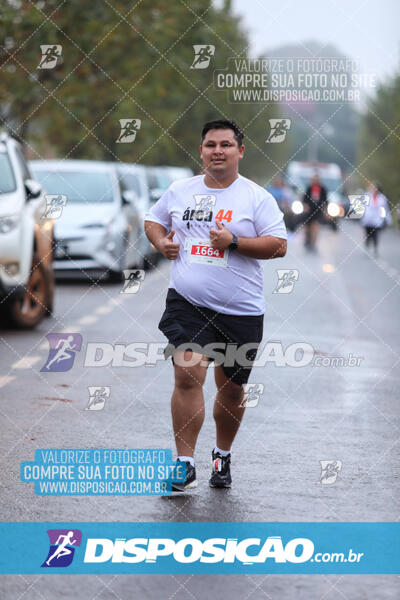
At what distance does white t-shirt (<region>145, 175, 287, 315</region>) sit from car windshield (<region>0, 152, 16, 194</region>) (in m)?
7.39

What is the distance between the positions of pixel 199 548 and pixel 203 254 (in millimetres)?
1655

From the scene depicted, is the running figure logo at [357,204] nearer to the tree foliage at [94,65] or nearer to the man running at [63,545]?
the man running at [63,545]

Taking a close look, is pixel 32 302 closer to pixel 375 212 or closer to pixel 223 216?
pixel 223 216

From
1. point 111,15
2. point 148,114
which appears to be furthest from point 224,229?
point 148,114

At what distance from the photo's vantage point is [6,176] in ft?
46.1

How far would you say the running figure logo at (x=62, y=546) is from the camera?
5355 mm

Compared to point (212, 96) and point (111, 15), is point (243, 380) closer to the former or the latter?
point (111, 15)

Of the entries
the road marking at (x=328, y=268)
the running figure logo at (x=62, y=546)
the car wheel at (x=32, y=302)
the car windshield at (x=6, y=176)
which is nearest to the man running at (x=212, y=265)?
the running figure logo at (x=62, y=546)

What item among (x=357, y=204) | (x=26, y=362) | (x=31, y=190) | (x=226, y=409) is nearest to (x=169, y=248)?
(x=226, y=409)

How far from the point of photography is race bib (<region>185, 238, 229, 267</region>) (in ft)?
21.6

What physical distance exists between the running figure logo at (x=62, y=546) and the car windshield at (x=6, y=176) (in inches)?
330

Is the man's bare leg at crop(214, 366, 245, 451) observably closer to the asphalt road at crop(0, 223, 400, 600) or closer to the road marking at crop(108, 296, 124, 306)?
the asphalt road at crop(0, 223, 400, 600)

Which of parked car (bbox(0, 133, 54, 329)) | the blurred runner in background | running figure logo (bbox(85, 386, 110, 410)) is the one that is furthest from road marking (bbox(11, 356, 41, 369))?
the blurred runner in background

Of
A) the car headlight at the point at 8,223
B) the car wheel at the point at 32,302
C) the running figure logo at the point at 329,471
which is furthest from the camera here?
the car wheel at the point at 32,302
